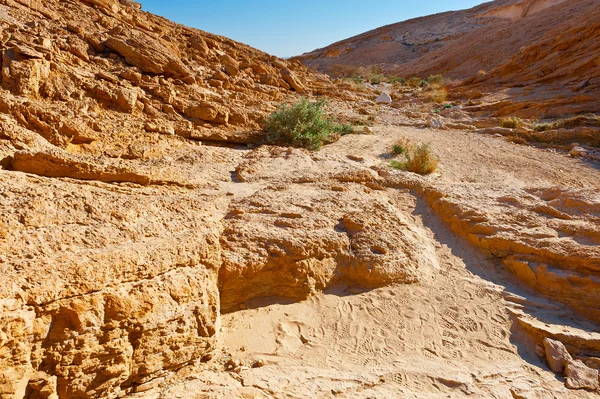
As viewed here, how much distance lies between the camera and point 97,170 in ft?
11.6

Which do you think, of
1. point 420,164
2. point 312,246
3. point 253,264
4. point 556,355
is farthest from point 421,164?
point 253,264

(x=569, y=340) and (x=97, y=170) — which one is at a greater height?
(x=97, y=170)

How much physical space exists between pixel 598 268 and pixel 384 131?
5.94m

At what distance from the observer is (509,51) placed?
64.1 feet

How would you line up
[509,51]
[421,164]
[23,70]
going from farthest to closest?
[509,51], [421,164], [23,70]

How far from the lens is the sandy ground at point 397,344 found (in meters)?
2.67

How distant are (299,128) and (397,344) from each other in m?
4.65

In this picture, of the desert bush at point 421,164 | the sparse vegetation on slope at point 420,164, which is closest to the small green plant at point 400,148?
the sparse vegetation on slope at point 420,164

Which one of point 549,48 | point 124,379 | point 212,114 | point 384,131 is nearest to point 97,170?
point 124,379

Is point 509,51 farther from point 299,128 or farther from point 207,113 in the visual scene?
point 207,113

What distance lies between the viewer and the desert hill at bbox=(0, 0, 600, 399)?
7.61ft

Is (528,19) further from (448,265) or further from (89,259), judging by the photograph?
(89,259)

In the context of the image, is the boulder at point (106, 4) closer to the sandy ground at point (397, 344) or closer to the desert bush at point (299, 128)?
the desert bush at point (299, 128)

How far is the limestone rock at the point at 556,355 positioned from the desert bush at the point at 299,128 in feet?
15.3
